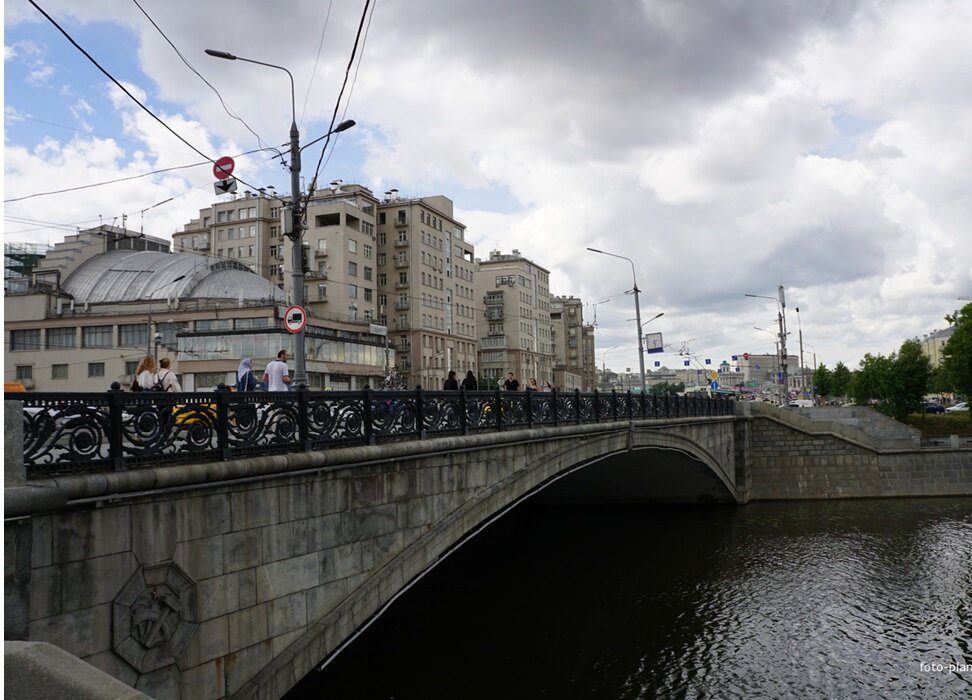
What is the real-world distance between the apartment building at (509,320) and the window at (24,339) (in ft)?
166

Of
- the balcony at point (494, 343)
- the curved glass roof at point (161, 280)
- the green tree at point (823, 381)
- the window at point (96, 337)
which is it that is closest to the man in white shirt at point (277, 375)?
the curved glass roof at point (161, 280)

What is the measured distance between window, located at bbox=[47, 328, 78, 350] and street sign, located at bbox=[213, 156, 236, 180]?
5087cm

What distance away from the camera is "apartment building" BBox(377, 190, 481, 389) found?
72875 mm

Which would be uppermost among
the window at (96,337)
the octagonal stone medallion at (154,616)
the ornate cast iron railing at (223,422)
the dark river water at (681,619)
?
the window at (96,337)

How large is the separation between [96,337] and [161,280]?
Result: 9596mm


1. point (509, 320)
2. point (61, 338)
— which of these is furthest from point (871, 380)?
point (61, 338)

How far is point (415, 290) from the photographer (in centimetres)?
7319

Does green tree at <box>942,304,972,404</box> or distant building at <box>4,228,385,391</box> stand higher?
distant building at <box>4,228,385,391</box>

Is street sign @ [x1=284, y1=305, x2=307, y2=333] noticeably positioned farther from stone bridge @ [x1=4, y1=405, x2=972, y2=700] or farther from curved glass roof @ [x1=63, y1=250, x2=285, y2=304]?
curved glass roof @ [x1=63, y1=250, x2=285, y2=304]

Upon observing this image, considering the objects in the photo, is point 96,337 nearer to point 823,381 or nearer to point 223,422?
point 223,422

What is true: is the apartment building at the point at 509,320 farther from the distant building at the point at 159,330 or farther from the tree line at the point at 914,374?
the tree line at the point at 914,374

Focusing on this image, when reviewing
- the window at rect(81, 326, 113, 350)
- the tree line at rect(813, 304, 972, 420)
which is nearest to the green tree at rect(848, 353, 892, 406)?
the tree line at rect(813, 304, 972, 420)

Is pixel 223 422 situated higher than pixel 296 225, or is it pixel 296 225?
pixel 296 225

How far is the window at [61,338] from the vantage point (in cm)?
5706
